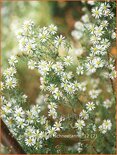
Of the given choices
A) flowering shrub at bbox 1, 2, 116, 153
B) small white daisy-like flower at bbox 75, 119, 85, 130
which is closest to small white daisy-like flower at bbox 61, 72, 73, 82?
flowering shrub at bbox 1, 2, 116, 153

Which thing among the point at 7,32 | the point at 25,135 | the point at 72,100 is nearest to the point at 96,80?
the point at 72,100

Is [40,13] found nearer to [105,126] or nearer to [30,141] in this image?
[105,126]

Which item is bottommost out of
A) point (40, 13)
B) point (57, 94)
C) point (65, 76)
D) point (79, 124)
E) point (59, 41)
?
point (79, 124)

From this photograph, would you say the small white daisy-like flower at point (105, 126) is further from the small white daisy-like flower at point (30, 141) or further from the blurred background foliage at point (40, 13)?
the blurred background foliage at point (40, 13)

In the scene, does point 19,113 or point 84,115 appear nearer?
point 19,113

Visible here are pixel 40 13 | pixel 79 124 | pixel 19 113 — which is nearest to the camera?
pixel 19 113

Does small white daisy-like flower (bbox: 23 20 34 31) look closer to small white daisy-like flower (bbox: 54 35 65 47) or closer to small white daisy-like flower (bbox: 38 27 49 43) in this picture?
small white daisy-like flower (bbox: 38 27 49 43)

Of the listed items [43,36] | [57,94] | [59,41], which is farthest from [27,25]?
[57,94]

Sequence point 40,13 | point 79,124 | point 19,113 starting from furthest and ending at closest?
point 40,13 < point 79,124 < point 19,113

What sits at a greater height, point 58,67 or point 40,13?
point 40,13

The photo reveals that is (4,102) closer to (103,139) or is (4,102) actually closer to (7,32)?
(103,139)

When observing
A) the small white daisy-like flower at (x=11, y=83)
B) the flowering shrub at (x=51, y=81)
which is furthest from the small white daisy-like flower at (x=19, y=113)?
the small white daisy-like flower at (x=11, y=83)
